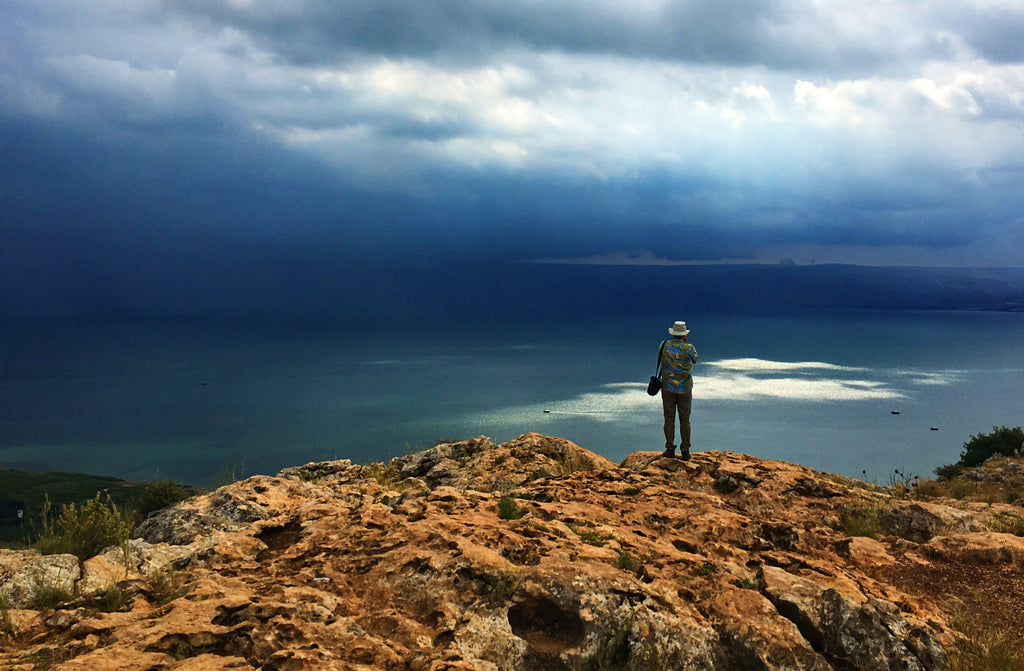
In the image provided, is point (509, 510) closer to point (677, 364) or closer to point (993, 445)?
point (677, 364)

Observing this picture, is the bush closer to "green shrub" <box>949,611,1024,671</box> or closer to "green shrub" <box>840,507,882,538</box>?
"green shrub" <box>840,507,882,538</box>

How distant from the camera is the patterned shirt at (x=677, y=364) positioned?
50.2ft

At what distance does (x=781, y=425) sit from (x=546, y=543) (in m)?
140

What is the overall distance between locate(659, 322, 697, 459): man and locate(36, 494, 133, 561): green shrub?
11868mm

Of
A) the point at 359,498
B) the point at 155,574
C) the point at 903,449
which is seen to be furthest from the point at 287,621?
the point at 903,449

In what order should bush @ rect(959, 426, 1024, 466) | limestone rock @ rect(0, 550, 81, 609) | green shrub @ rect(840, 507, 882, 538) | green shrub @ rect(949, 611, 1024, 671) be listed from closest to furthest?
green shrub @ rect(949, 611, 1024, 671) < limestone rock @ rect(0, 550, 81, 609) < green shrub @ rect(840, 507, 882, 538) < bush @ rect(959, 426, 1024, 466)

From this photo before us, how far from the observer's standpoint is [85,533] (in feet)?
30.9

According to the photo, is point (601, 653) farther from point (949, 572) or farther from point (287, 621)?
point (949, 572)

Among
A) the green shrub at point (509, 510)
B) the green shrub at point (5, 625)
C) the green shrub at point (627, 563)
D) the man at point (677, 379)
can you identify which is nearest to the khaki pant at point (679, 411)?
the man at point (677, 379)

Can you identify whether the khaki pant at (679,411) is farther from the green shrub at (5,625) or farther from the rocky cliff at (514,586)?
the green shrub at (5,625)

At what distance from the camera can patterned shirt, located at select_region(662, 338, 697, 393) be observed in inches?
603

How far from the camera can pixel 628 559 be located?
8055mm

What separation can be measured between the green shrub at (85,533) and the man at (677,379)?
1187cm

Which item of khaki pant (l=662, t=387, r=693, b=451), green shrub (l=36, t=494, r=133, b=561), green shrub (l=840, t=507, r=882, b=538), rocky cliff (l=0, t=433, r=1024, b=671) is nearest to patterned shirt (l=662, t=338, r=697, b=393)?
khaki pant (l=662, t=387, r=693, b=451)
